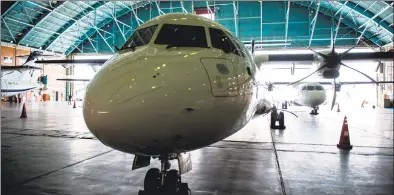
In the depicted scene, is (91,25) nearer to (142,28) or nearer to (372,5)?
(372,5)

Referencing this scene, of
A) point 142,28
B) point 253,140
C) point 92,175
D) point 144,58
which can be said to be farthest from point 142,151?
point 253,140

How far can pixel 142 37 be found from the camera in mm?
4637

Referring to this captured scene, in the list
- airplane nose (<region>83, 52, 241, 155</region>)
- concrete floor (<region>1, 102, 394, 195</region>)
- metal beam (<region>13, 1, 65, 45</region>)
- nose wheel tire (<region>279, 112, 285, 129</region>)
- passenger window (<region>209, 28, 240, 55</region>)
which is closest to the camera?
airplane nose (<region>83, 52, 241, 155</region>)

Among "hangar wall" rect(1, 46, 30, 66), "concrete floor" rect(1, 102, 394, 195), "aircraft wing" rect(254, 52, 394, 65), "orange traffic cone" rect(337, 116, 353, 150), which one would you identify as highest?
"hangar wall" rect(1, 46, 30, 66)

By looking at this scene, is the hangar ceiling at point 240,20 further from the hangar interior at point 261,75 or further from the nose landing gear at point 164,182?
the nose landing gear at point 164,182

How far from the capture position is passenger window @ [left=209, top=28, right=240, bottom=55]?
4500mm

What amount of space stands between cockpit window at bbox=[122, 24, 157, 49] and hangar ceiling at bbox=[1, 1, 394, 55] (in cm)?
3275

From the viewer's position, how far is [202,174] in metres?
5.89

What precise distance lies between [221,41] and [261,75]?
3450 mm

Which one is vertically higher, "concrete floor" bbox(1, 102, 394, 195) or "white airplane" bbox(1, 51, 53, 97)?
"white airplane" bbox(1, 51, 53, 97)

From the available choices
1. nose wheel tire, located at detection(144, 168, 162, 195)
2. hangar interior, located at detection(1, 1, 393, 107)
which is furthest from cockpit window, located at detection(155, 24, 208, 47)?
hangar interior, located at detection(1, 1, 393, 107)

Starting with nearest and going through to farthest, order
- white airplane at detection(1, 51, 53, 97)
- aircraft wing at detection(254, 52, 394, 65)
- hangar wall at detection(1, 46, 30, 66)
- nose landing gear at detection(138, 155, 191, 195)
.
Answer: nose landing gear at detection(138, 155, 191, 195) → aircraft wing at detection(254, 52, 394, 65) → white airplane at detection(1, 51, 53, 97) → hangar wall at detection(1, 46, 30, 66)

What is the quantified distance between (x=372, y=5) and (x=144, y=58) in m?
37.0

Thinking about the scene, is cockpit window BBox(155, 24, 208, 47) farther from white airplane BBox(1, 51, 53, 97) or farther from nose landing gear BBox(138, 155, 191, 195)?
white airplane BBox(1, 51, 53, 97)
